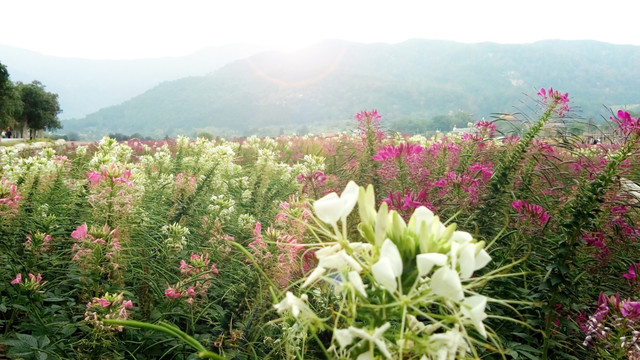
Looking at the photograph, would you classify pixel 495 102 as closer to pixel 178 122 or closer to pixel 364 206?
pixel 178 122

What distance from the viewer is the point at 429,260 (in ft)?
2.19

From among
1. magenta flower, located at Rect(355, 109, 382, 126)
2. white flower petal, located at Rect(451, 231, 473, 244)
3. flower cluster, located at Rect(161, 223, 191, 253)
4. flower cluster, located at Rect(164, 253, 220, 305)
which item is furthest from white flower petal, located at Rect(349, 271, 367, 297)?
magenta flower, located at Rect(355, 109, 382, 126)

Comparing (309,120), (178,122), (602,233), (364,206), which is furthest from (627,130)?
(178,122)

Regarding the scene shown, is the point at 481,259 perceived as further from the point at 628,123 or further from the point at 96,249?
the point at 96,249

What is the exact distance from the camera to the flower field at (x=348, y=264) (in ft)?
2.64

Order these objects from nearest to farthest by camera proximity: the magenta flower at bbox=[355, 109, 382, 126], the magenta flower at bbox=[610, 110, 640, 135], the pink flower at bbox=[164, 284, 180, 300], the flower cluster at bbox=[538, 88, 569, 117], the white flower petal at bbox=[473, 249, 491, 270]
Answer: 1. the white flower petal at bbox=[473, 249, 491, 270]
2. the magenta flower at bbox=[610, 110, 640, 135]
3. the pink flower at bbox=[164, 284, 180, 300]
4. the flower cluster at bbox=[538, 88, 569, 117]
5. the magenta flower at bbox=[355, 109, 382, 126]

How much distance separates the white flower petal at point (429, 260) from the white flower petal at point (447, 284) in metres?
0.02

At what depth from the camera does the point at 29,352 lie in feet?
6.16

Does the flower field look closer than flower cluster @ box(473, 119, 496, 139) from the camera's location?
Yes

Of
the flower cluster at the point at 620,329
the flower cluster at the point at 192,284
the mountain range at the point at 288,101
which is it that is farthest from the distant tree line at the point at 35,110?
the mountain range at the point at 288,101

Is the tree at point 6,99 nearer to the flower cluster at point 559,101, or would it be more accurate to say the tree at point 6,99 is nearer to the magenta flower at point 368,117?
the magenta flower at point 368,117

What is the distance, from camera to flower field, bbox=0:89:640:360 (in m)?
0.80

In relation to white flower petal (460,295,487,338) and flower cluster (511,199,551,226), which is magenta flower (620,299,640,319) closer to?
flower cluster (511,199,551,226)

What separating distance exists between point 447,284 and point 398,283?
0.14 meters
